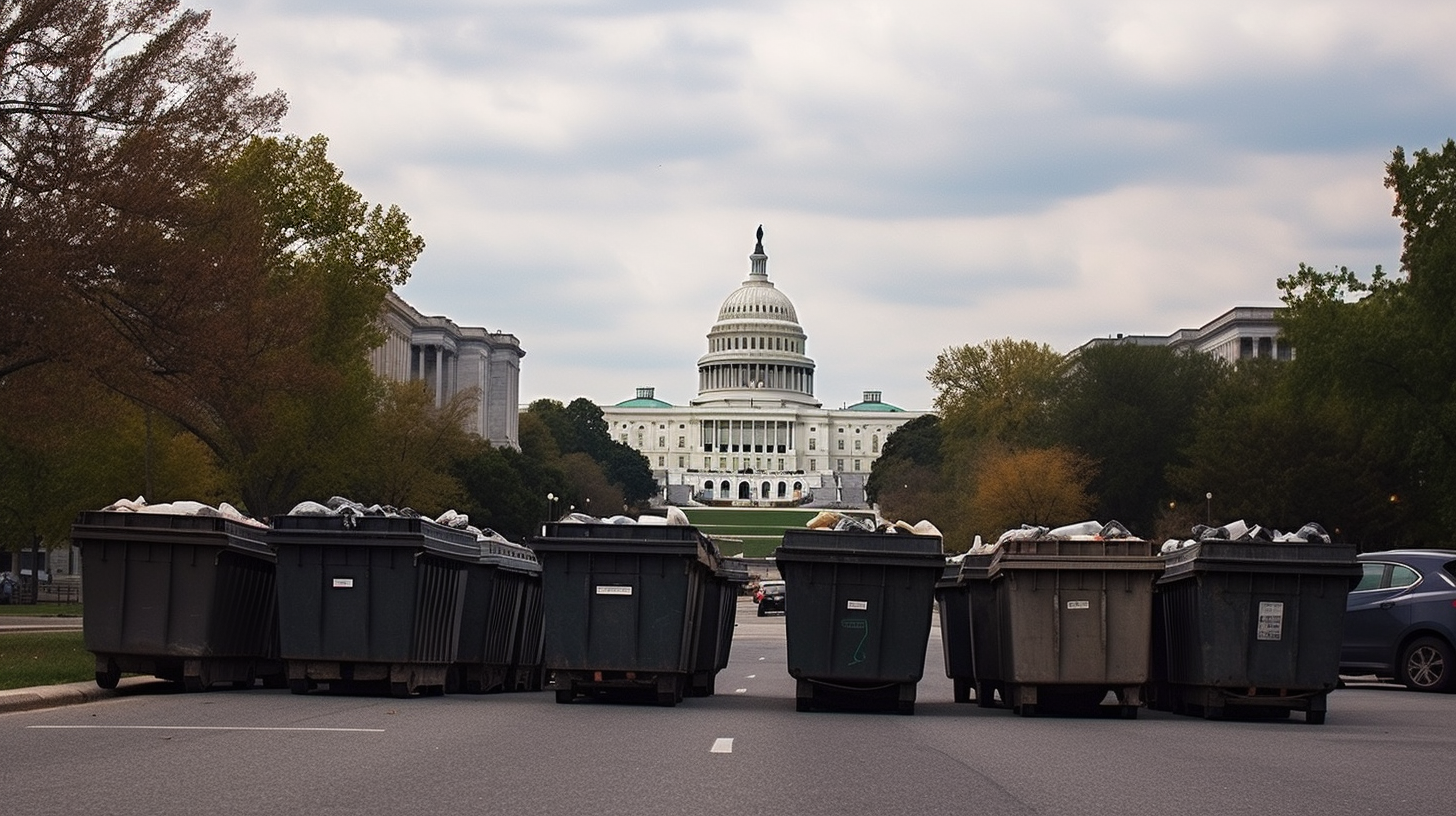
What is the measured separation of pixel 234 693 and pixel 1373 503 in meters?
50.4

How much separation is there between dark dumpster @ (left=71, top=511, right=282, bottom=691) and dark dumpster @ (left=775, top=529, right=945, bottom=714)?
19.2ft

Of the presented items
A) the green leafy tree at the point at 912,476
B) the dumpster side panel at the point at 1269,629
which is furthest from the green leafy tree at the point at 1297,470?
the dumpster side panel at the point at 1269,629

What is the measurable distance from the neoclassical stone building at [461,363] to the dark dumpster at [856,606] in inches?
3858

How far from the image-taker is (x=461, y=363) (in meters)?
152

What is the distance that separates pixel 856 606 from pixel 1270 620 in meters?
4.04

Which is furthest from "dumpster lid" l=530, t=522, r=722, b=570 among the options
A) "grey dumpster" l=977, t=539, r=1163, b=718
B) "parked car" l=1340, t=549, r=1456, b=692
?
"parked car" l=1340, t=549, r=1456, b=692

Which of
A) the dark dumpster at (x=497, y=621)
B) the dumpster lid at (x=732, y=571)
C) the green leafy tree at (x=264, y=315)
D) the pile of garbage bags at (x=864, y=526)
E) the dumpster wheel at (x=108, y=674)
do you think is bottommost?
the dumpster wheel at (x=108, y=674)

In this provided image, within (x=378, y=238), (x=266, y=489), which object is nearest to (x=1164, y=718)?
(x=378, y=238)

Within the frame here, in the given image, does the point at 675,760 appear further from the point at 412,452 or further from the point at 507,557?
the point at 412,452

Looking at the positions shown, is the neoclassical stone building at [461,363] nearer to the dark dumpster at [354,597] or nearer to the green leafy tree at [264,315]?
the green leafy tree at [264,315]

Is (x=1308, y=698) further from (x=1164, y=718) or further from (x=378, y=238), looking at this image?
(x=378, y=238)

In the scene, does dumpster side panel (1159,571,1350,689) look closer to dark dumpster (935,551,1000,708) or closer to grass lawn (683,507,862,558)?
dark dumpster (935,551,1000,708)

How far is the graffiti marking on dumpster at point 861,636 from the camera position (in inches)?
774

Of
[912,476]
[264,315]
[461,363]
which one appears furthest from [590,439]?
[264,315]
